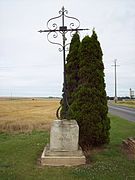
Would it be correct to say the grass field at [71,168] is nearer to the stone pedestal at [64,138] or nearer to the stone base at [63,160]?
the stone base at [63,160]

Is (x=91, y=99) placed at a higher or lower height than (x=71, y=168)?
higher

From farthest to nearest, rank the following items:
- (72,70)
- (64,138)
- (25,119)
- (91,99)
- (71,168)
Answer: (25,119) → (72,70) → (91,99) → (64,138) → (71,168)

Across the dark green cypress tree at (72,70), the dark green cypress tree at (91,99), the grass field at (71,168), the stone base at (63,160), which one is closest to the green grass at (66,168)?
the grass field at (71,168)

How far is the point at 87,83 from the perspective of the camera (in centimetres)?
1183

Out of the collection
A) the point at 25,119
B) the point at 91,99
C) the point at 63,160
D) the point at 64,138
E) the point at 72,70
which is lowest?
the point at 25,119

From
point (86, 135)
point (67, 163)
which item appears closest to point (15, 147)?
point (86, 135)

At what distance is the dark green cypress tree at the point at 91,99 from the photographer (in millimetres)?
11531

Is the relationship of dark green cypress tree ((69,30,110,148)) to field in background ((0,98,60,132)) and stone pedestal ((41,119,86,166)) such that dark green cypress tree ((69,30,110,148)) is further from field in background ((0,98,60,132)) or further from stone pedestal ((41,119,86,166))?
field in background ((0,98,60,132))

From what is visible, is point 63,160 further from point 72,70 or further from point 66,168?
point 72,70

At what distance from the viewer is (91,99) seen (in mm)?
11680

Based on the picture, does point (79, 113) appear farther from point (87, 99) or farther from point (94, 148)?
point (94, 148)

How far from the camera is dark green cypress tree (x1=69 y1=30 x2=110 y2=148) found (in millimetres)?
11531

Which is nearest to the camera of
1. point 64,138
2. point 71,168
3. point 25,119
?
point 71,168

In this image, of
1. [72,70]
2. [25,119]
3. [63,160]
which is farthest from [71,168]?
[25,119]
